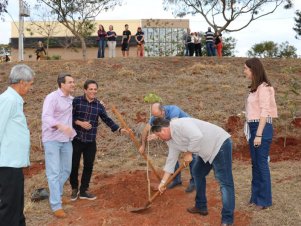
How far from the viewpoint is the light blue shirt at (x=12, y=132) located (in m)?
3.92

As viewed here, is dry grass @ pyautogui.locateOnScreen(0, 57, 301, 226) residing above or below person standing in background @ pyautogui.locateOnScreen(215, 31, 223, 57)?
below

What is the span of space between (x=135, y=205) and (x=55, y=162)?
48.0 inches

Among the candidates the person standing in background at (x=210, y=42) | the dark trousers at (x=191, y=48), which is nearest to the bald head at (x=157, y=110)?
the person standing in background at (x=210, y=42)

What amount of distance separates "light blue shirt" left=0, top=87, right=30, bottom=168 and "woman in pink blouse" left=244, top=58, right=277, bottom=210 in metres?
2.58

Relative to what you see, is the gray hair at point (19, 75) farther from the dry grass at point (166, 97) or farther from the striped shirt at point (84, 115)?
the dry grass at point (166, 97)

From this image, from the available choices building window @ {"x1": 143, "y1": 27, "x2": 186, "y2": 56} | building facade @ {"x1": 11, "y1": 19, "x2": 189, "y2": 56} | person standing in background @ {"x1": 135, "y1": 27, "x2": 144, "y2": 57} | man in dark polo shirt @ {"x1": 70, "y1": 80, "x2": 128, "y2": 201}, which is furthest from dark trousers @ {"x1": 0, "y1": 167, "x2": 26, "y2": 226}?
building facade @ {"x1": 11, "y1": 19, "x2": 189, "y2": 56}

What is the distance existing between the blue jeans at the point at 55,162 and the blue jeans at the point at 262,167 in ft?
7.40

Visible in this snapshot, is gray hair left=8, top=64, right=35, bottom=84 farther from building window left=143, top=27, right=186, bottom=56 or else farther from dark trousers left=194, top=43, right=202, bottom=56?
building window left=143, top=27, right=186, bottom=56

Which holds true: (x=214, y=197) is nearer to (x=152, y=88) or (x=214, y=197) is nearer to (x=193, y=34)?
(x=152, y=88)

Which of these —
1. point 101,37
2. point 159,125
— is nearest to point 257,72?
point 159,125

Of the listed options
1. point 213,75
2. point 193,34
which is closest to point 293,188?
point 213,75

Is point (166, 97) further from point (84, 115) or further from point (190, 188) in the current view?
point (84, 115)

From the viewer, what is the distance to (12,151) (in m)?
4.02

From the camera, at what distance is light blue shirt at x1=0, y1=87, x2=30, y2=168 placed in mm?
3916
